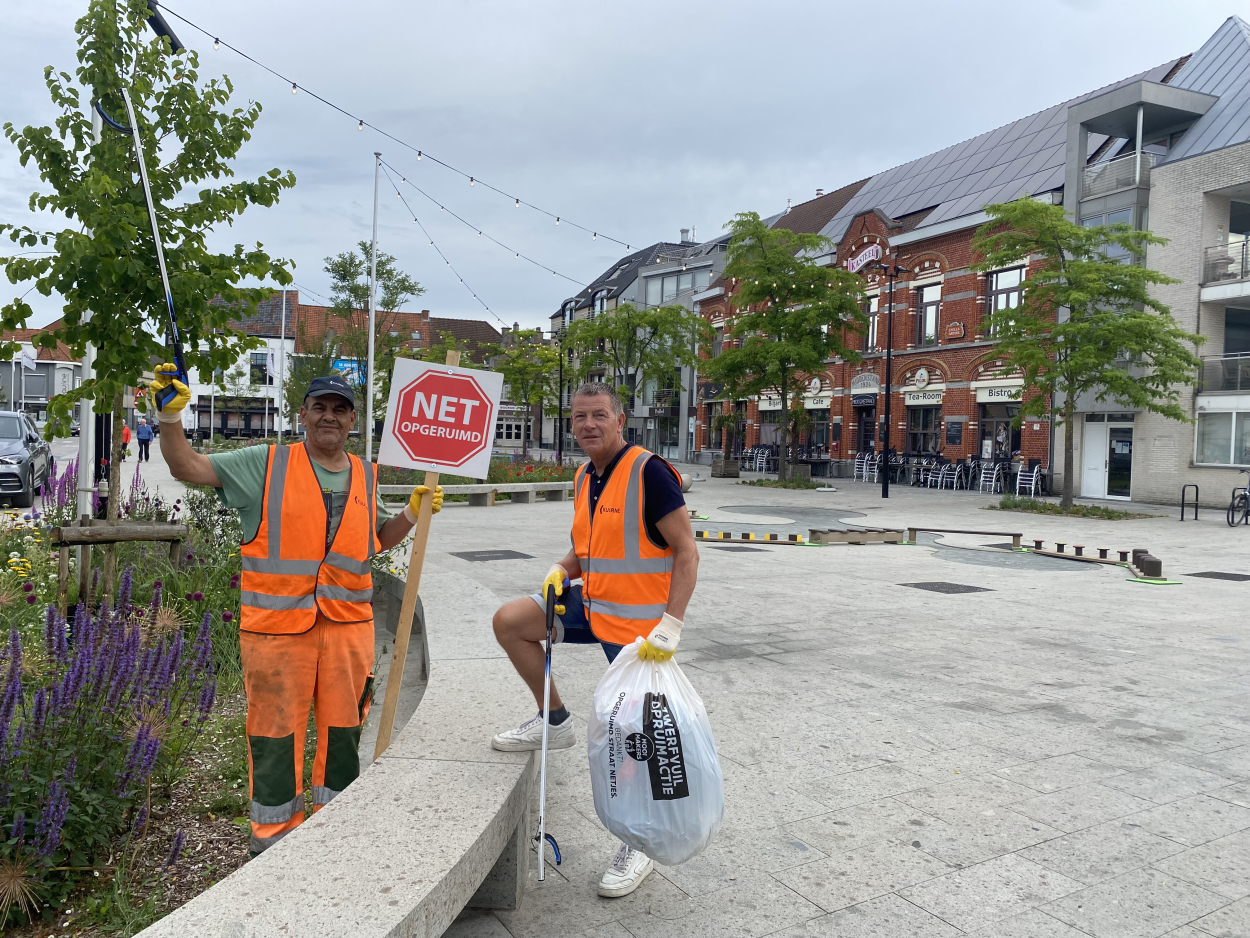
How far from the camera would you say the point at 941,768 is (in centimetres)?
438

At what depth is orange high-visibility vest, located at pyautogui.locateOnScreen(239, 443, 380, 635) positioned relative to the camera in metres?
3.11

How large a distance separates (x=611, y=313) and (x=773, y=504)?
712 inches

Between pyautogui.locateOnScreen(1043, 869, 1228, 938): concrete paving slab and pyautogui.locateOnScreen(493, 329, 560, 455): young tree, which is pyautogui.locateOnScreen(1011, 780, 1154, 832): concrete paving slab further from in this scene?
pyautogui.locateOnScreen(493, 329, 560, 455): young tree

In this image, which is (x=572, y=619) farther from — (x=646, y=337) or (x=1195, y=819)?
(x=646, y=337)

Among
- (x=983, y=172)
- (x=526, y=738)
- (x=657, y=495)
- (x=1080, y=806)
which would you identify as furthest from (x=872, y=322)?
(x=526, y=738)

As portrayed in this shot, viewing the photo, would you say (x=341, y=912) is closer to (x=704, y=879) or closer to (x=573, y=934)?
(x=573, y=934)

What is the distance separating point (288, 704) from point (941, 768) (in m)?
3.04

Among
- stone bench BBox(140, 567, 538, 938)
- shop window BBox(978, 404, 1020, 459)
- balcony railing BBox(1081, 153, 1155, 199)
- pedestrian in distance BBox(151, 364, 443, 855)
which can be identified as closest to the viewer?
stone bench BBox(140, 567, 538, 938)

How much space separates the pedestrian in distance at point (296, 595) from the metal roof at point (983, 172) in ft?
97.3

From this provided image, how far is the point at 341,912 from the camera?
2160 millimetres

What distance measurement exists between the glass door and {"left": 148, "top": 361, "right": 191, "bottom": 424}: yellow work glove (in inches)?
1083

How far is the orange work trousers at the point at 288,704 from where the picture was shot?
310cm

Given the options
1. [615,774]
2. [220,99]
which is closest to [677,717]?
[615,774]

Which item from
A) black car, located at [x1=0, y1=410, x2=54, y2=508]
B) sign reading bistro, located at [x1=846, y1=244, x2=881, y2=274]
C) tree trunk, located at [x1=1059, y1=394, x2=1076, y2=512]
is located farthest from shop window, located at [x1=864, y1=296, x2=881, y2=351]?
black car, located at [x1=0, y1=410, x2=54, y2=508]
